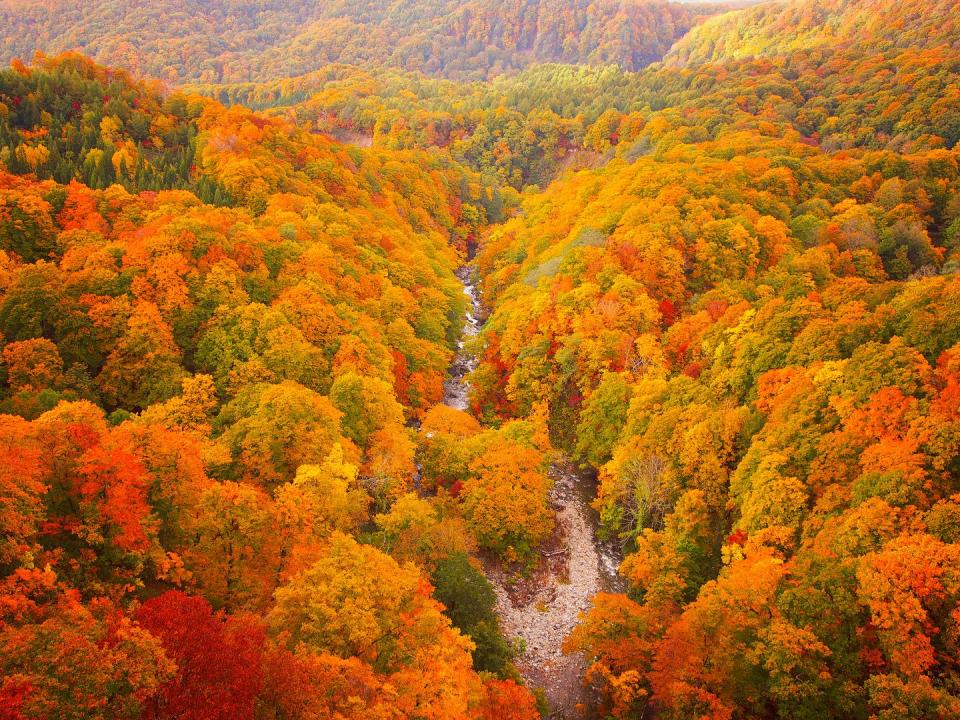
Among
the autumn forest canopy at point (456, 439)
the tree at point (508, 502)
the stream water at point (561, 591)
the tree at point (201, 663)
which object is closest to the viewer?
the tree at point (201, 663)

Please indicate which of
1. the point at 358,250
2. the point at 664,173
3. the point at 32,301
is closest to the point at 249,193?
the point at 358,250

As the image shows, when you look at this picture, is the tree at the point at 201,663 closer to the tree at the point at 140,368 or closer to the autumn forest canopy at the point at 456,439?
the autumn forest canopy at the point at 456,439

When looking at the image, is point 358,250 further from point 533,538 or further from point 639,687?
point 639,687

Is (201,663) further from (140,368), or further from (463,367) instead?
(463,367)

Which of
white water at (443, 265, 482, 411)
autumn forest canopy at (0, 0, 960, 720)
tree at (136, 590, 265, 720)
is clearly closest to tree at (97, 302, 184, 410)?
autumn forest canopy at (0, 0, 960, 720)

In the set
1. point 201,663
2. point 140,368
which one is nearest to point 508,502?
point 201,663

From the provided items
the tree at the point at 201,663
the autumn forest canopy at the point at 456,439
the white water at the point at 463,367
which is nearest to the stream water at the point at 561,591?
the autumn forest canopy at the point at 456,439

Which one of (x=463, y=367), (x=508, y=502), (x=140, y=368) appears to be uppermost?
(x=140, y=368)
